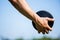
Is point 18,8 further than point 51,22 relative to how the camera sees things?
No

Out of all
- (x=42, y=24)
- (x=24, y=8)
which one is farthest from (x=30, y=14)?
(x=42, y=24)

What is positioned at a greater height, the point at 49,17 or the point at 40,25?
the point at 49,17

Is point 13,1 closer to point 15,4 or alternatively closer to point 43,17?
point 15,4

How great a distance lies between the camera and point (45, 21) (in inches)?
131

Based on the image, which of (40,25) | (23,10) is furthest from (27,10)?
(40,25)

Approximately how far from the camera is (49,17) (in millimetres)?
3570

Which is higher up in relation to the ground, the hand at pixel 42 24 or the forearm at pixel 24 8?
the forearm at pixel 24 8

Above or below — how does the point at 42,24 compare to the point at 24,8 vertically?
below

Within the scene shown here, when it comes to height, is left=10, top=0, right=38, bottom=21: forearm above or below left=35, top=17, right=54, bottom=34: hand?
above

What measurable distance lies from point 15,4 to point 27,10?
0.17 metres

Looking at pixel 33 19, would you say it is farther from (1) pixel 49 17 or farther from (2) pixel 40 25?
(1) pixel 49 17

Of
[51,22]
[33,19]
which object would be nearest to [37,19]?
[33,19]

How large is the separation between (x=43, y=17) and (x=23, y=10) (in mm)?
379

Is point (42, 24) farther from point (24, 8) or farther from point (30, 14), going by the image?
point (24, 8)
